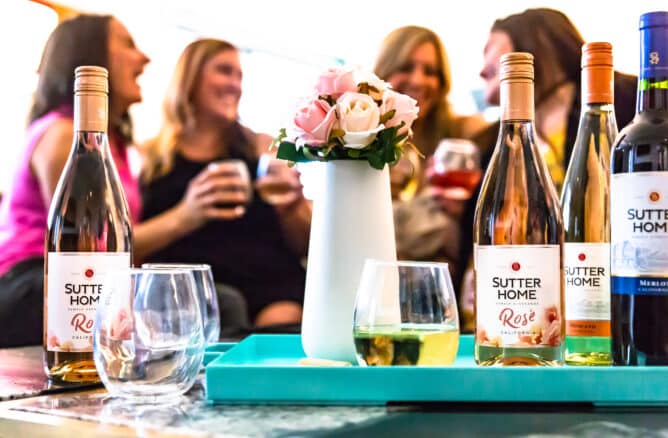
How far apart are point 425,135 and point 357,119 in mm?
1806

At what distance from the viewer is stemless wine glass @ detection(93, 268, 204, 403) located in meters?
0.69

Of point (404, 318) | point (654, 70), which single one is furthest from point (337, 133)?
point (654, 70)

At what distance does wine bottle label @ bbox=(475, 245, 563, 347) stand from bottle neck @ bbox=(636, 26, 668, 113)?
0.18 m

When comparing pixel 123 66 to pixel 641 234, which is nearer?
pixel 641 234

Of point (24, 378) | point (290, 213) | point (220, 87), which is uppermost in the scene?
point (220, 87)

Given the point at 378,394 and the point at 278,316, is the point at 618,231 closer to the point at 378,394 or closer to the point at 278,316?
the point at 378,394

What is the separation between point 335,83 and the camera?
0.88 meters

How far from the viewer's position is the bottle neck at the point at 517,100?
0.84 meters

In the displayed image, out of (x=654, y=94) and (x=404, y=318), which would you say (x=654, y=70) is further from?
(x=404, y=318)

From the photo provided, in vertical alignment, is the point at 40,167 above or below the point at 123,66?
below

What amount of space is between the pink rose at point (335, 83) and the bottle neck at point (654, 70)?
310mm

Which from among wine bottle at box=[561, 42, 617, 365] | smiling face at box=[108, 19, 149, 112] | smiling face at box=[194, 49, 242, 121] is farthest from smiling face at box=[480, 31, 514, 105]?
wine bottle at box=[561, 42, 617, 365]

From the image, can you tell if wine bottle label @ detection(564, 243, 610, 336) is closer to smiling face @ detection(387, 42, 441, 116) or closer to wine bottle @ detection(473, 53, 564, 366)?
wine bottle @ detection(473, 53, 564, 366)

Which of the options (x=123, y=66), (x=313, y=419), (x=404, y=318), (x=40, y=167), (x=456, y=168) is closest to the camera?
(x=313, y=419)
